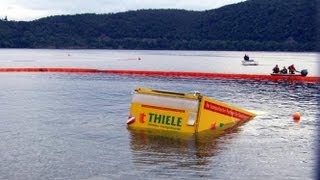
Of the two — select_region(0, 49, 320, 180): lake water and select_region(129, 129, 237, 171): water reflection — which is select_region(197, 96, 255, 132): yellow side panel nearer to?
select_region(129, 129, 237, 171): water reflection

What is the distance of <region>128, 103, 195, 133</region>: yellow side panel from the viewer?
83.1 ft

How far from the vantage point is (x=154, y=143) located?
23.1 m

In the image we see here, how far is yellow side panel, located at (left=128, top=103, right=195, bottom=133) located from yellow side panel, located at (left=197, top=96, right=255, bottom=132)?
0.70 meters

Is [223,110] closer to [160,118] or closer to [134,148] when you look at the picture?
[160,118]

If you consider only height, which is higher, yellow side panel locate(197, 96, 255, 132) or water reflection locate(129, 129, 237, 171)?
yellow side panel locate(197, 96, 255, 132)

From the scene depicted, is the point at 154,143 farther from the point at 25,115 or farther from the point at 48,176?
the point at 25,115

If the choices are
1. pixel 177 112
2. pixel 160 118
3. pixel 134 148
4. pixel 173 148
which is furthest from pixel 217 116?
pixel 134 148

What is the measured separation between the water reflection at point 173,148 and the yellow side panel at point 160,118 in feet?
1.42

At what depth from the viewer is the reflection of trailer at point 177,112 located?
2481cm

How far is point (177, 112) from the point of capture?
25.1m

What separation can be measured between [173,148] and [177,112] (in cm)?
333

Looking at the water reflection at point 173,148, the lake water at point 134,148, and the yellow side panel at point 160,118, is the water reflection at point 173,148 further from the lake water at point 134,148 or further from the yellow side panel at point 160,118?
the yellow side panel at point 160,118

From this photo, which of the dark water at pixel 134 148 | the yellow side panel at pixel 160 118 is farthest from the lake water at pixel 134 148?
the yellow side panel at pixel 160 118

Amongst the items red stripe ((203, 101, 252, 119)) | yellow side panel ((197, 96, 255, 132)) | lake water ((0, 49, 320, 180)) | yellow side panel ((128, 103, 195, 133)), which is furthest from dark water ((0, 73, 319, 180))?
yellow side panel ((128, 103, 195, 133))
